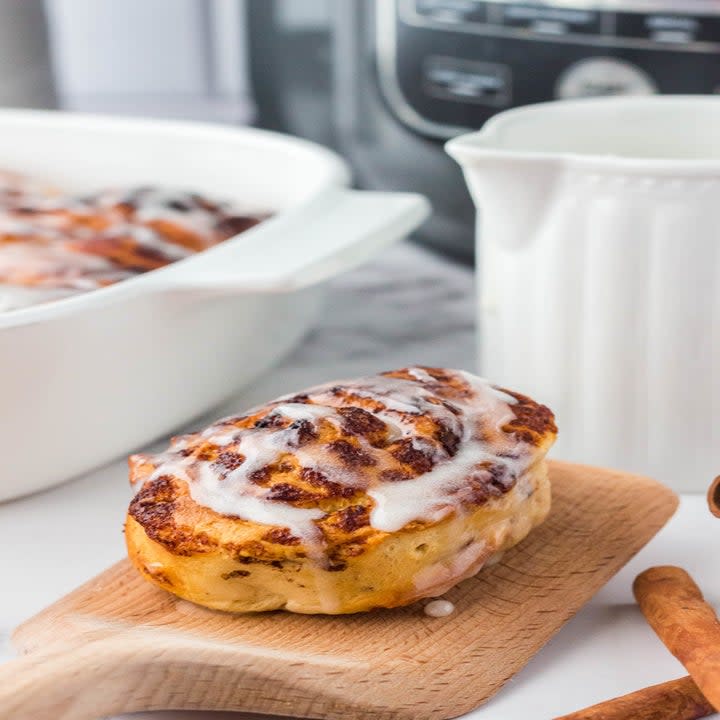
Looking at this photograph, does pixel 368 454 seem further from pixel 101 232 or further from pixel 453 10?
pixel 453 10

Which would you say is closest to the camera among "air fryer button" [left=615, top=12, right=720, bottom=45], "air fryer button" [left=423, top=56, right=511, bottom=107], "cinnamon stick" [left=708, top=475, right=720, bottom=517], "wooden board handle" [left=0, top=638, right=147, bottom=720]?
"wooden board handle" [left=0, top=638, right=147, bottom=720]

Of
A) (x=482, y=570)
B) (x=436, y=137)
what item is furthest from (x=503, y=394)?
(x=436, y=137)

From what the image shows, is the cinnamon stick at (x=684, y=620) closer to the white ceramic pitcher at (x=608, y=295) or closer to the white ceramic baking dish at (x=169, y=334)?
the white ceramic pitcher at (x=608, y=295)

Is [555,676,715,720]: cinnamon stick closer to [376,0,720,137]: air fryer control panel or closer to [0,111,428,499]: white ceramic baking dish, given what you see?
[0,111,428,499]: white ceramic baking dish

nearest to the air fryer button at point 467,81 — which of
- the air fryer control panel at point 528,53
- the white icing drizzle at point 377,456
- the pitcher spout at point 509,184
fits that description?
the air fryer control panel at point 528,53

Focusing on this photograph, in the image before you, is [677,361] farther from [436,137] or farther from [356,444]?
[436,137]

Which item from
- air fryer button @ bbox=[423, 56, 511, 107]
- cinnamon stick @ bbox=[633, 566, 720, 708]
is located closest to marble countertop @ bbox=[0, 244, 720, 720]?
cinnamon stick @ bbox=[633, 566, 720, 708]
